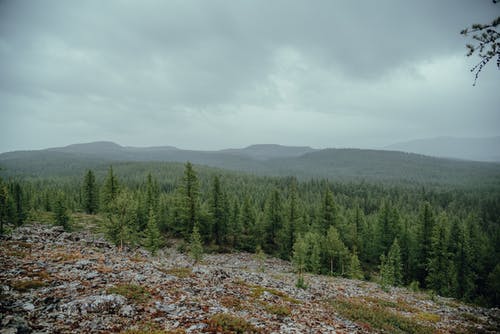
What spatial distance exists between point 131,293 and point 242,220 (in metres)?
43.1

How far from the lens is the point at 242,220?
184 ft

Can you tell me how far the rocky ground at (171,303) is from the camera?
10.8 meters

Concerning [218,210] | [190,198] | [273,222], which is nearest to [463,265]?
[273,222]

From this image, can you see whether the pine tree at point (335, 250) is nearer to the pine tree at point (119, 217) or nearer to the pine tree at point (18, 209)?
the pine tree at point (119, 217)

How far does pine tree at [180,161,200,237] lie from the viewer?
151ft

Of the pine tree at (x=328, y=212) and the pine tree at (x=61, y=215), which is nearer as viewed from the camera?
the pine tree at (x=61, y=215)

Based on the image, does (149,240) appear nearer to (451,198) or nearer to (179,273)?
(179,273)

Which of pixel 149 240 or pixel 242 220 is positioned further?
pixel 242 220

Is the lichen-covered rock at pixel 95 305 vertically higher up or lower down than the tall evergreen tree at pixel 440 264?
higher up

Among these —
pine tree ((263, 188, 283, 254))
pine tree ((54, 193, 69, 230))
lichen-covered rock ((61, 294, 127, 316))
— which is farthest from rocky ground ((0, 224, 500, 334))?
pine tree ((263, 188, 283, 254))

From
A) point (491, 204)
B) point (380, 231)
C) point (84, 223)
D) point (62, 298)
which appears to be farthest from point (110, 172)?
point (491, 204)

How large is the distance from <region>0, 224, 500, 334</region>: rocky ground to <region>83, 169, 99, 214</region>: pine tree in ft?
138

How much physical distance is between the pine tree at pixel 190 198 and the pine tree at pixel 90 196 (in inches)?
1231

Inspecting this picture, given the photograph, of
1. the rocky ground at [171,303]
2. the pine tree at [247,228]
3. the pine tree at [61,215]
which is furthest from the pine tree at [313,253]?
the pine tree at [61,215]
